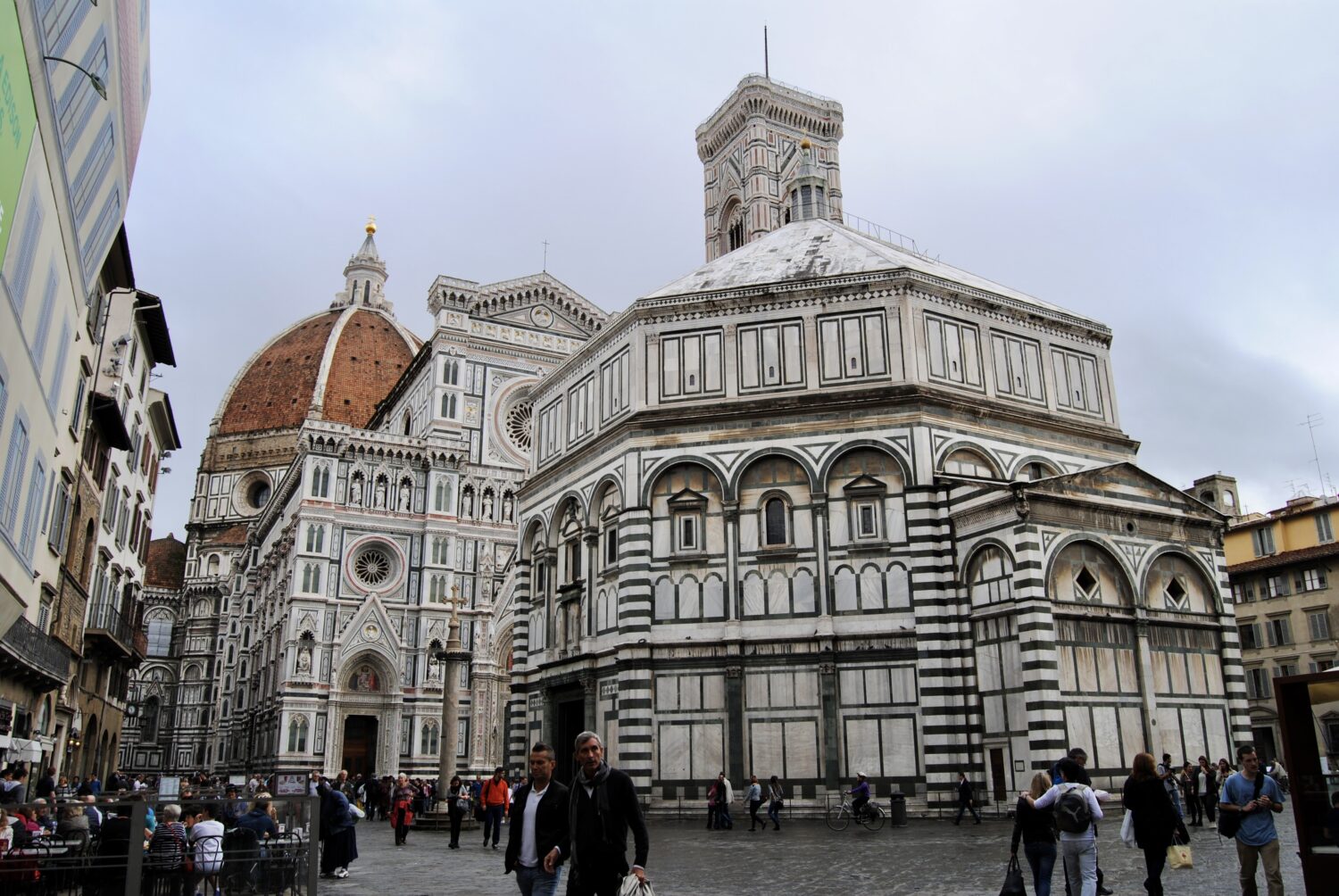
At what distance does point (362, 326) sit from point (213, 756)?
40518 millimetres

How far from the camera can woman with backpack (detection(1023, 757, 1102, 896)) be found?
950 centimetres

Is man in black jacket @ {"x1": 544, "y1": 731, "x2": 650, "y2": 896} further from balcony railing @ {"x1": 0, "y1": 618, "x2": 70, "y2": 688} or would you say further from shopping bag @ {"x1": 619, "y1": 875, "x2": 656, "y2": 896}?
balcony railing @ {"x1": 0, "y1": 618, "x2": 70, "y2": 688}

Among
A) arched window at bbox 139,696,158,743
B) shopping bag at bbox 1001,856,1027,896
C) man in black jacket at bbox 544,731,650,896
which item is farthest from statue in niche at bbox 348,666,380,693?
man in black jacket at bbox 544,731,650,896

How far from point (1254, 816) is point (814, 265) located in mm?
21605

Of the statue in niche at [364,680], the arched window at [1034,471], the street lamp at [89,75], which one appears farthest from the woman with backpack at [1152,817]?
the statue in niche at [364,680]

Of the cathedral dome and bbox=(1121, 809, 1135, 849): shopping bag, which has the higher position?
the cathedral dome

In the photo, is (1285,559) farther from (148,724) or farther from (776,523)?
(148,724)

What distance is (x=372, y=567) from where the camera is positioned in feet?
175

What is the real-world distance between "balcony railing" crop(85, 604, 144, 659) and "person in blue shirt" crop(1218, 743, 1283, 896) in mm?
28738

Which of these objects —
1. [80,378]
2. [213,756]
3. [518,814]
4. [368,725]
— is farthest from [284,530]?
[518,814]

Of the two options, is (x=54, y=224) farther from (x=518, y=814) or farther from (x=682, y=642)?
(x=682, y=642)

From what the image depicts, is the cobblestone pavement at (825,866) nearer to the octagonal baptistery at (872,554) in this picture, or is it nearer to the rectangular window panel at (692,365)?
the octagonal baptistery at (872,554)

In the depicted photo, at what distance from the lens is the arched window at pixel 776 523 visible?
26.0 meters

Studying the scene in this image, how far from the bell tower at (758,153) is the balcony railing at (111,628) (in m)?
44.9
